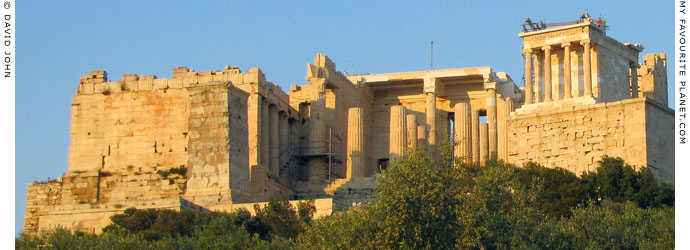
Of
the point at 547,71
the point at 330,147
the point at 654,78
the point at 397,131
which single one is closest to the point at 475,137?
the point at 397,131

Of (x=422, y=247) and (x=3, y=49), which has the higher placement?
(x=3, y=49)

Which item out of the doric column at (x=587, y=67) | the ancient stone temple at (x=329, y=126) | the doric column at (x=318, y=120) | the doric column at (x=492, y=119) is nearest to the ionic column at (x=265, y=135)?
the ancient stone temple at (x=329, y=126)

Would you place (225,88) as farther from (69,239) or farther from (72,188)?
(69,239)

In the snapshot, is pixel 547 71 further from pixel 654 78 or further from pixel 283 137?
pixel 283 137

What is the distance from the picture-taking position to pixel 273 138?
71562 millimetres

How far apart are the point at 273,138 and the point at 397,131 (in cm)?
534

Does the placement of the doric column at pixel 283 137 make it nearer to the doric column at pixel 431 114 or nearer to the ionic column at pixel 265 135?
the ionic column at pixel 265 135

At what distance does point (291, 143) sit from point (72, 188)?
1023 cm

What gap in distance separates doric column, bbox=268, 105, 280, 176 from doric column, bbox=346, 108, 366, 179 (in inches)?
122

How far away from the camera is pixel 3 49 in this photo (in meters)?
41.3

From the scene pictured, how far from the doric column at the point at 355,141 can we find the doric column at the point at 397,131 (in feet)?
4.11

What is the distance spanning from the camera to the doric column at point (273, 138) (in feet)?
233

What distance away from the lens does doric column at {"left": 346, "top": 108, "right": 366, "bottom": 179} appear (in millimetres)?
72312
